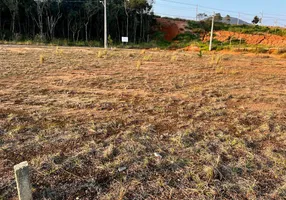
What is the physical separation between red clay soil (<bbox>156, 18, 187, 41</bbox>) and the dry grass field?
29905mm

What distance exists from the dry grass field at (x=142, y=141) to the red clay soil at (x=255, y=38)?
25.0m

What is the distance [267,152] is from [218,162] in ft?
2.25

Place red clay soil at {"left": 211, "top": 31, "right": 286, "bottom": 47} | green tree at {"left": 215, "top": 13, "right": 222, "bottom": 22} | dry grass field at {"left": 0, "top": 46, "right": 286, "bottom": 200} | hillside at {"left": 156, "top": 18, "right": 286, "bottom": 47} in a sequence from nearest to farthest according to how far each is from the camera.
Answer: dry grass field at {"left": 0, "top": 46, "right": 286, "bottom": 200}
red clay soil at {"left": 211, "top": 31, "right": 286, "bottom": 47}
hillside at {"left": 156, "top": 18, "right": 286, "bottom": 47}
green tree at {"left": 215, "top": 13, "right": 222, "bottom": 22}

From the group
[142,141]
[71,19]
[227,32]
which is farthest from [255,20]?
[142,141]

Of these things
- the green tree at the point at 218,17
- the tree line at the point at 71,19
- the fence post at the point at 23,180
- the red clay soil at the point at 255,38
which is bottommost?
the fence post at the point at 23,180

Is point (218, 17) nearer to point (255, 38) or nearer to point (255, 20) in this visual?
point (255, 20)

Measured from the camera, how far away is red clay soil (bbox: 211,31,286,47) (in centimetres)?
2660

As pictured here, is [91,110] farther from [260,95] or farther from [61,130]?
[260,95]

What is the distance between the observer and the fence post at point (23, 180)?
4.83 feet

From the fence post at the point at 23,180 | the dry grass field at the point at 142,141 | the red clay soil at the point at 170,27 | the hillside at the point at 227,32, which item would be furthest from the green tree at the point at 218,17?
the fence post at the point at 23,180

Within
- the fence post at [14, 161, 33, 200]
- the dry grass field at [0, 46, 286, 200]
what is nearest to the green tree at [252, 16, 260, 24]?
the dry grass field at [0, 46, 286, 200]

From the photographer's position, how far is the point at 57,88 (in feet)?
17.0

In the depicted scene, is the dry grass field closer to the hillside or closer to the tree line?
the tree line

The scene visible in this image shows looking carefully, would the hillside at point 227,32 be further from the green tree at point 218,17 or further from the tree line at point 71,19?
the tree line at point 71,19
